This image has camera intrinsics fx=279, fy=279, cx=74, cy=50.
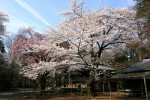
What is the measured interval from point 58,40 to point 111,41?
558cm

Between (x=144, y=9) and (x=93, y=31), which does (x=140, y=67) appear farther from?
(x=144, y=9)

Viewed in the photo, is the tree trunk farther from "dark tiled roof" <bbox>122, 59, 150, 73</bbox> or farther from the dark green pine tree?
the dark green pine tree

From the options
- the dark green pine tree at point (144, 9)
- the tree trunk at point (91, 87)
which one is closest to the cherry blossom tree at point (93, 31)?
the tree trunk at point (91, 87)

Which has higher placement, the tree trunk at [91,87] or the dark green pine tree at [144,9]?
the dark green pine tree at [144,9]

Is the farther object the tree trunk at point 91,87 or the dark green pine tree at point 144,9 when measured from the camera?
the tree trunk at point 91,87

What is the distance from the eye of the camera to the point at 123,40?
29.4m

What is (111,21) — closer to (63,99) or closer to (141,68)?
(141,68)

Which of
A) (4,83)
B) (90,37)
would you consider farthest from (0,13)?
(4,83)

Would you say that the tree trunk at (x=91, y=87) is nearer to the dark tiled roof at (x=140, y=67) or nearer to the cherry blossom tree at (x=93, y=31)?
the cherry blossom tree at (x=93, y=31)

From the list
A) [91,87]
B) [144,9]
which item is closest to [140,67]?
[91,87]

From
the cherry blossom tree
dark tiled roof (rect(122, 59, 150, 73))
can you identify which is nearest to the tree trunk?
the cherry blossom tree

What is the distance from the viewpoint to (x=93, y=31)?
91.0 ft

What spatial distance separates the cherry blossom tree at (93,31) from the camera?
2783 centimetres

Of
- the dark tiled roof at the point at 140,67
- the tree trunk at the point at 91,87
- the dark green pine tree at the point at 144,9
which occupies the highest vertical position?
the dark green pine tree at the point at 144,9
